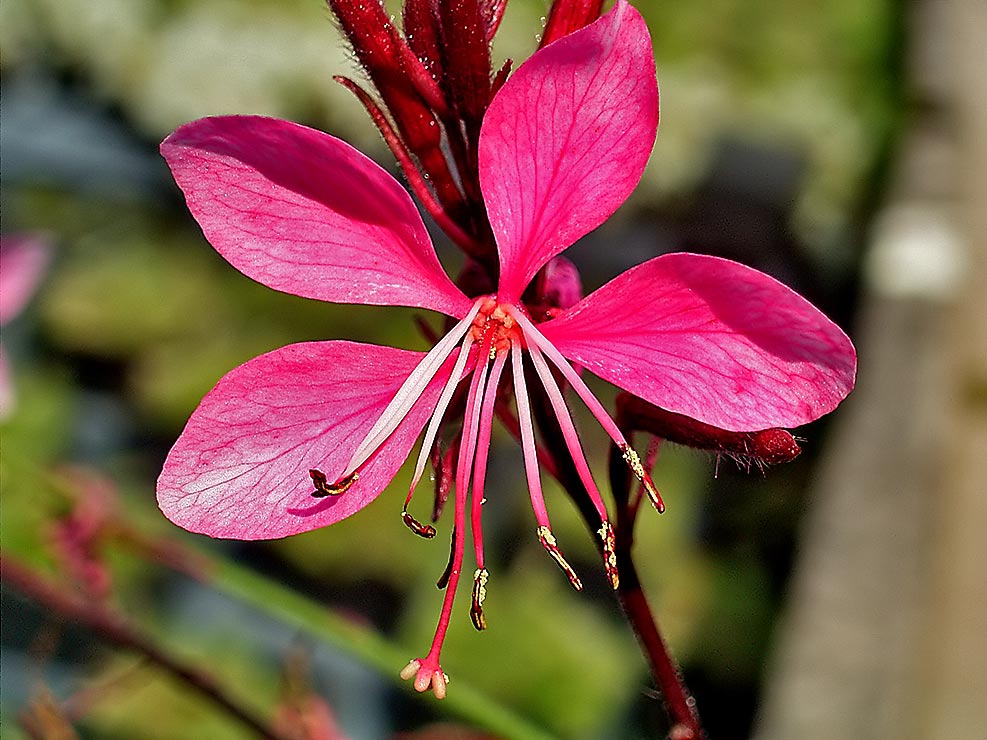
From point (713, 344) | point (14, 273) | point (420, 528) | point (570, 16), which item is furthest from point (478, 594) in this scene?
point (14, 273)

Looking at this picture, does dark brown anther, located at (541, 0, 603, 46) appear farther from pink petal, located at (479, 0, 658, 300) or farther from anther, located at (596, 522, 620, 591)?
anther, located at (596, 522, 620, 591)

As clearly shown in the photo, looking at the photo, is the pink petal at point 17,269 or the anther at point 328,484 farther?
the pink petal at point 17,269

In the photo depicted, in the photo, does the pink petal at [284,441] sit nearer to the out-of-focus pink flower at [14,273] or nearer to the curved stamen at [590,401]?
the curved stamen at [590,401]

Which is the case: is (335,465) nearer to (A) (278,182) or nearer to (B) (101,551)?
(A) (278,182)

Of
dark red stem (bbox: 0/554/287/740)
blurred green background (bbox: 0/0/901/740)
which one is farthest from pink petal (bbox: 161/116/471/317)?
blurred green background (bbox: 0/0/901/740)

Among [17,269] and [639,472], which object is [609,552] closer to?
[639,472]

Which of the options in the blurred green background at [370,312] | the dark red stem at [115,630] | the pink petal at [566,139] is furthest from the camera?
the blurred green background at [370,312]

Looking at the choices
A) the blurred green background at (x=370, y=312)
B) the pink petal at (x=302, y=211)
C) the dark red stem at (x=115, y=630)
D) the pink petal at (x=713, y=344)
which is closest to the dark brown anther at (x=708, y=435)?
the pink petal at (x=713, y=344)
